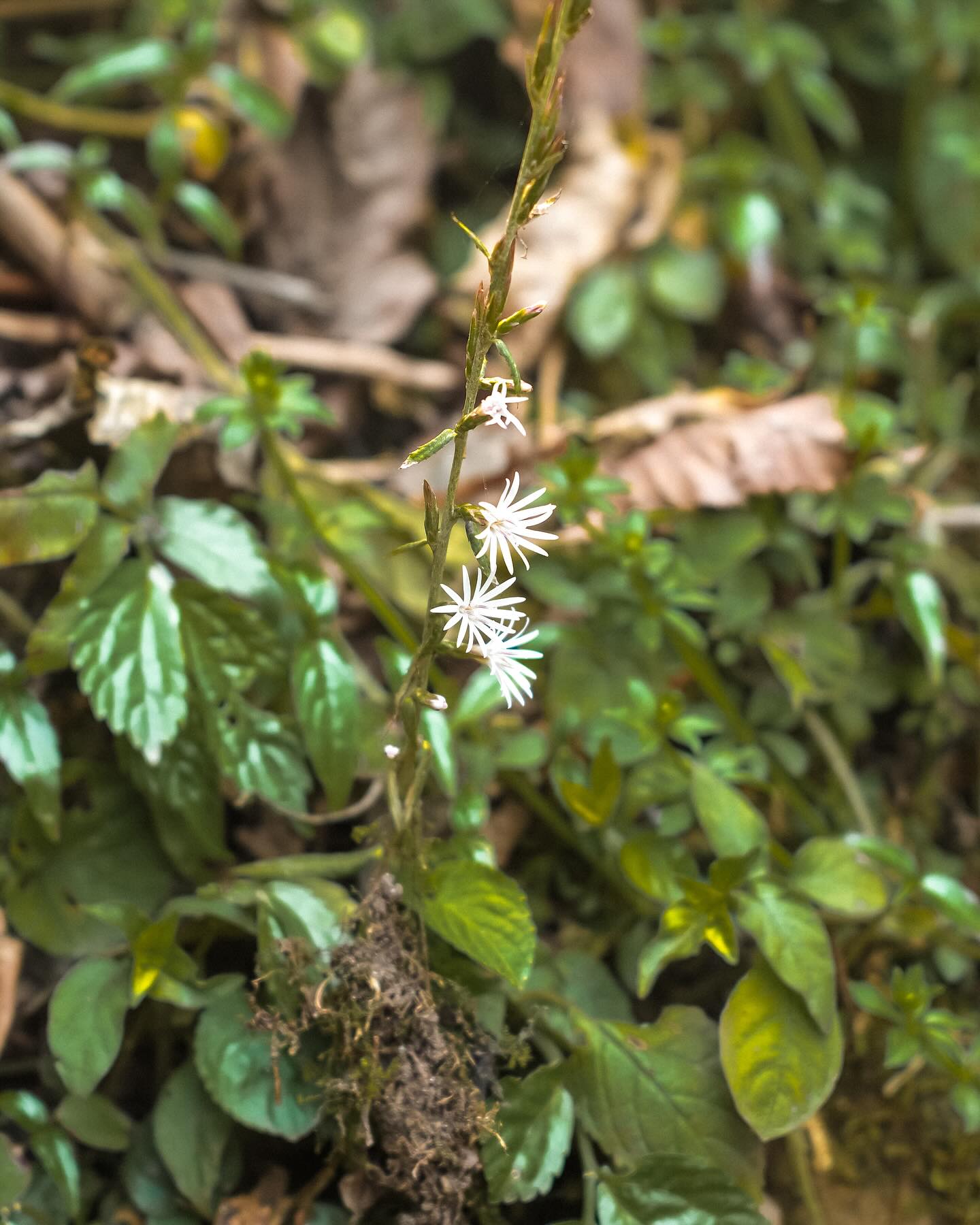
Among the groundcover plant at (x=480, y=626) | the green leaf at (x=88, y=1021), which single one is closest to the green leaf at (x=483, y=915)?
the groundcover plant at (x=480, y=626)

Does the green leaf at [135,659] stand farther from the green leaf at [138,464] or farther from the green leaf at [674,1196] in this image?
the green leaf at [674,1196]

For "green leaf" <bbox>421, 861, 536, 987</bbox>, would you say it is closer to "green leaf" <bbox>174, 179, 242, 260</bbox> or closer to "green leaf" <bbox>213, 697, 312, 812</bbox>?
"green leaf" <bbox>213, 697, 312, 812</bbox>

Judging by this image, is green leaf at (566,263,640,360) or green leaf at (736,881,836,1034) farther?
green leaf at (566,263,640,360)

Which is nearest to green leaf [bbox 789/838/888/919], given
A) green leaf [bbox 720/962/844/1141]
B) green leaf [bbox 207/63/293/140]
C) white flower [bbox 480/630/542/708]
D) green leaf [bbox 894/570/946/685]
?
green leaf [bbox 720/962/844/1141]

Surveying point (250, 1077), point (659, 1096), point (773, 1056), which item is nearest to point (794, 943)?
point (773, 1056)

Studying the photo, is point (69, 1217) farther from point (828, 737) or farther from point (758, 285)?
point (758, 285)

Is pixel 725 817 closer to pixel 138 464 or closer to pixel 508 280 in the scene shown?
pixel 508 280

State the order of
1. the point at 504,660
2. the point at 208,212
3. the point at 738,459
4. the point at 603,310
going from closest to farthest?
1. the point at 504,660
2. the point at 738,459
3. the point at 208,212
4. the point at 603,310
